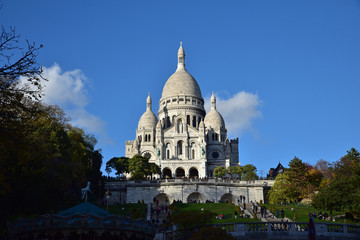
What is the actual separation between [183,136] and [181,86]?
17.6 meters

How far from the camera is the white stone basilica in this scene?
9256 cm

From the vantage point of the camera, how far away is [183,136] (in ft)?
313

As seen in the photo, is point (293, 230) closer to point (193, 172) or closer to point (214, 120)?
point (193, 172)

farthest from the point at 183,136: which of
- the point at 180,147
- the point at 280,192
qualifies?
the point at 280,192

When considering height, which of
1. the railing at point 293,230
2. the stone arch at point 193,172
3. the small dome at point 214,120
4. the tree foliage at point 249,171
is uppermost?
the small dome at point 214,120

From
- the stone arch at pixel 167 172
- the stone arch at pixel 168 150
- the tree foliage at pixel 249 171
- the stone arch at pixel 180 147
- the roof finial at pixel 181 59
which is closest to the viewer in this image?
the tree foliage at pixel 249 171

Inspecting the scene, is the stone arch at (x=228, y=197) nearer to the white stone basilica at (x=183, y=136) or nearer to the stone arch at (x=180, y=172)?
the white stone basilica at (x=183, y=136)

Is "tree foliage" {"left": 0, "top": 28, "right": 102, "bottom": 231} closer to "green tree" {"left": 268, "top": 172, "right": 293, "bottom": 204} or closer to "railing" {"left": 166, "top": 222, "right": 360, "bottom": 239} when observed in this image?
"railing" {"left": 166, "top": 222, "right": 360, "bottom": 239}

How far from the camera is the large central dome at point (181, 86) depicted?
10825cm

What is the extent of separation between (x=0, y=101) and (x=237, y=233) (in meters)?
16.7

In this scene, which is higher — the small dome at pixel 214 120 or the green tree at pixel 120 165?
the small dome at pixel 214 120

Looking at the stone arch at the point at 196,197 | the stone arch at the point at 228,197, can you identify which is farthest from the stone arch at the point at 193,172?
the stone arch at the point at 196,197

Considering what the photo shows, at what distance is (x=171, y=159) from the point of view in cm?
9175

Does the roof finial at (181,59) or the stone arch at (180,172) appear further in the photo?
the roof finial at (181,59)
